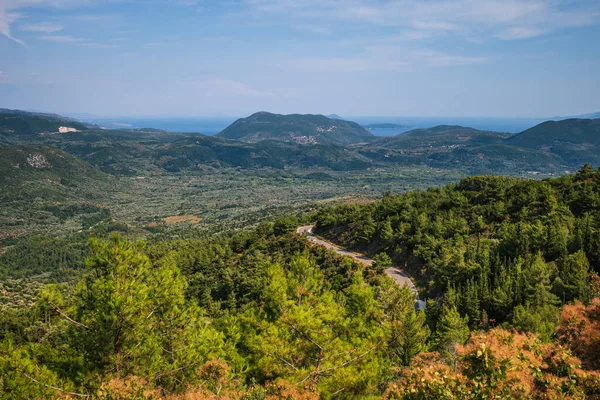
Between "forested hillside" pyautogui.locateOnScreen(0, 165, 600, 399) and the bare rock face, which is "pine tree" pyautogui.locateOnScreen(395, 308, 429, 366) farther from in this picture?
the bare rock face

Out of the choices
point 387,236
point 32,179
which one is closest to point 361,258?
point 387,236

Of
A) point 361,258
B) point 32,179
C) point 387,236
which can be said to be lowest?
point 32,179

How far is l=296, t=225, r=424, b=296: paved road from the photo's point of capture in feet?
131

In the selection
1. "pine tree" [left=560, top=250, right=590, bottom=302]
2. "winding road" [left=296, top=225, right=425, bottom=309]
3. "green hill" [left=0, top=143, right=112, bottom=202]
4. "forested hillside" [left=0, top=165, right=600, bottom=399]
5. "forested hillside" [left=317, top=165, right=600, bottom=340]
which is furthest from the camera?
"green hill" [left=0, top=143, right=112, bottom=202]

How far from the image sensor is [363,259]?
4875 cm

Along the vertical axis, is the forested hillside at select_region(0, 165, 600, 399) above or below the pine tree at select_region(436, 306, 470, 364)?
above

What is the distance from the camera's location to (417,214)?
2055 inches

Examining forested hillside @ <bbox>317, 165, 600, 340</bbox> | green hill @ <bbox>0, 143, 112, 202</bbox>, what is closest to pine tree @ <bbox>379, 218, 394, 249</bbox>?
forested hillside @ <bbox>317, 165, 600, 340</bbox>

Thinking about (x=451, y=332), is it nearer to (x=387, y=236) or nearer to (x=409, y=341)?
(x=409, y=341)

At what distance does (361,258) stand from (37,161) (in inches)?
8209

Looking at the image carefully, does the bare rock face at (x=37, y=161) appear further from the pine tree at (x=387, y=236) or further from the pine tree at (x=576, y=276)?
the pine tree at (x=576, y=276)

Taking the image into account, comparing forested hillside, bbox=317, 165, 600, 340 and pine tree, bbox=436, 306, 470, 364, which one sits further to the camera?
forested hillside, bbox=317, 165, 600, 340

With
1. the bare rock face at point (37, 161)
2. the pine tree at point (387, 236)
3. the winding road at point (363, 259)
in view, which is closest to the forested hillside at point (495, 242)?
the pine tree at point (387, 236)

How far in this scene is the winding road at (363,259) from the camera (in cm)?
3860
